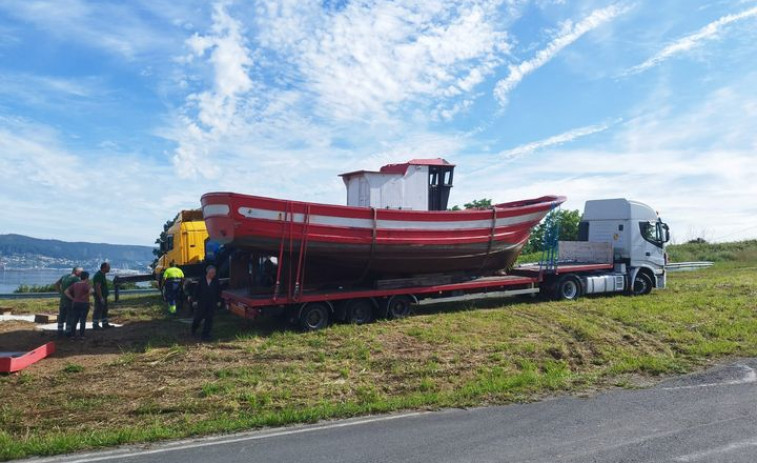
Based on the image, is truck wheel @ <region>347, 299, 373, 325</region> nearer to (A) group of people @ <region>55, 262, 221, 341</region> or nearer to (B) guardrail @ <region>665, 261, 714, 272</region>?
(A) group of people @ <region>55, 262, 221, 341</region>

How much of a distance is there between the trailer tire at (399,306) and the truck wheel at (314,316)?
1502 millimetres

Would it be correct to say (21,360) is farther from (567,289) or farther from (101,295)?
(567,289)

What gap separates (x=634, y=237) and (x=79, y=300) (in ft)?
47.8

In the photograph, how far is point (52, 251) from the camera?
32.1m

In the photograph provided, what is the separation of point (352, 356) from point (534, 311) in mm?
5607

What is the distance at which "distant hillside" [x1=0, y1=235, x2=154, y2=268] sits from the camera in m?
29.6

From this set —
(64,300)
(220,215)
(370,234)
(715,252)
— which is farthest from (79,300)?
(715,252)

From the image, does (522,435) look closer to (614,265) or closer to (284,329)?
(284,329)

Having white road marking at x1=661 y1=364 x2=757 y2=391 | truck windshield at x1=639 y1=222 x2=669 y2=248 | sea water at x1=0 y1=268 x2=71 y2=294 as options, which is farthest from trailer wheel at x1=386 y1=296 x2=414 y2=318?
sea water at x1=0 y1=268 x2=71 y2=294

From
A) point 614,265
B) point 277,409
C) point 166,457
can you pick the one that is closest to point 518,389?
point 277,409

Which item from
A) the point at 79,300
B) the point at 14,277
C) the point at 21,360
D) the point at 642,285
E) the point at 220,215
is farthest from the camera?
the point at 14,277

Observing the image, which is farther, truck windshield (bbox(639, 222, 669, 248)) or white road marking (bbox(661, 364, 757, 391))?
truck windshield (bbox(639, 222, 669, 248))

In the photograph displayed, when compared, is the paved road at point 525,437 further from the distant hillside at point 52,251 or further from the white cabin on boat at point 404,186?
the distant hillside at point 52,251

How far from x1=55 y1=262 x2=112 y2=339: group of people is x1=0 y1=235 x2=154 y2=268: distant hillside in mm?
17435
